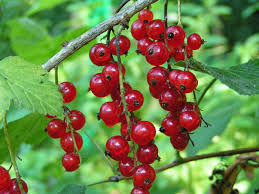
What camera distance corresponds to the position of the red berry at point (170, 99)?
76 cm

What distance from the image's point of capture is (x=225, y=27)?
7328 mm

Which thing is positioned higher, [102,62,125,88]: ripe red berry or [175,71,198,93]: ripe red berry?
[102,62,125,88]: ripe red berry

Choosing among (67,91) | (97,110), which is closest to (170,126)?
(67,91)

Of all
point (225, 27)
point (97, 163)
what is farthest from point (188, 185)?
point (225, 27)

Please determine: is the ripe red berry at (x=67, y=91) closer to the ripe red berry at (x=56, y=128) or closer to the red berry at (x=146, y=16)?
the ripe red berry at (x=56, y=128)

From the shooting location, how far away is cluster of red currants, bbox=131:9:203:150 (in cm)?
72

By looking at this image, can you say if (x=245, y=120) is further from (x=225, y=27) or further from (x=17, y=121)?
(x=225, y=27)

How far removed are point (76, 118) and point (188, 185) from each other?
106 cm

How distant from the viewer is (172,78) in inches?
28.7

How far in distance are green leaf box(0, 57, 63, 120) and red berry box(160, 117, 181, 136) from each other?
247 mm

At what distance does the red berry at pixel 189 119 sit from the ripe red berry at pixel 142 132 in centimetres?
7

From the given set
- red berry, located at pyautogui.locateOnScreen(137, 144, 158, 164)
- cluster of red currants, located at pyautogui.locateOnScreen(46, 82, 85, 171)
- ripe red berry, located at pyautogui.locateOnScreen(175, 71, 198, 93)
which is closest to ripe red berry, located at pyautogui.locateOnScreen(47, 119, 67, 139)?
cluster of red currants, located at pyautogui.locateOnScreen(46, 82, 85, 171)

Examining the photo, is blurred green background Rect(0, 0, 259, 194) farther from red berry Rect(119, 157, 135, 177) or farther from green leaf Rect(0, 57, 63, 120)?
green leaf Rect(0, 57, 63, 120)

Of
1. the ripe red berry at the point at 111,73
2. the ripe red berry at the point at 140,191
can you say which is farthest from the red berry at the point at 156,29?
the ripe red berry at the point at 140,191
